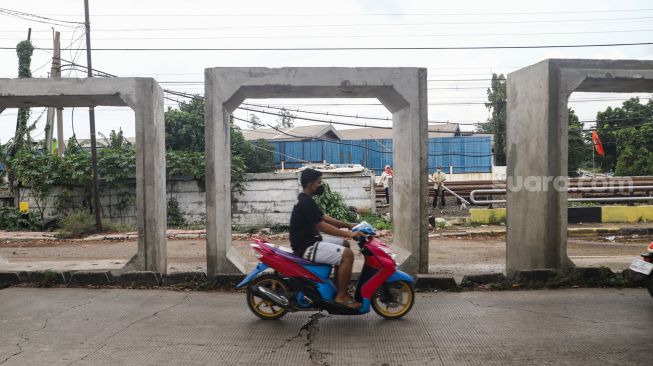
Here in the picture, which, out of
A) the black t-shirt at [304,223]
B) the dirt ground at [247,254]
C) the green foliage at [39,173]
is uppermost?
the green foliage at [39,173]

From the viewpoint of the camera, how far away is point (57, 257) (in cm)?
1177

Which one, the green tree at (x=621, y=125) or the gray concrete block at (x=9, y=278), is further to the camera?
the green tree at (x=621, y=125)

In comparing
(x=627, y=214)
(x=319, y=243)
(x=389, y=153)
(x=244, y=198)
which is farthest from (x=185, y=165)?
(x=389, y=153)

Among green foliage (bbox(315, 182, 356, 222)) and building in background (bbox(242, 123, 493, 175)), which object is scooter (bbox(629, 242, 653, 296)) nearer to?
green foliage (bbox(315, 182, 356, 222))

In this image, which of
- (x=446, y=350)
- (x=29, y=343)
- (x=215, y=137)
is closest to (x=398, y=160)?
(x=215, y=137)

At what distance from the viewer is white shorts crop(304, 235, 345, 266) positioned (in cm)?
580

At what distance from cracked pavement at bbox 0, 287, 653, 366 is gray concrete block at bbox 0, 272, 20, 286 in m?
0.77

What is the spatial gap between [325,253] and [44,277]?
189 inches

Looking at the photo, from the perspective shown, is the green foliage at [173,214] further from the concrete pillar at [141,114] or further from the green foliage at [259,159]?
the green foliage at [259,159]

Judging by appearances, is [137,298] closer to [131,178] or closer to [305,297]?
[305,297]

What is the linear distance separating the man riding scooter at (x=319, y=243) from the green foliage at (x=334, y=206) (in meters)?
9.75

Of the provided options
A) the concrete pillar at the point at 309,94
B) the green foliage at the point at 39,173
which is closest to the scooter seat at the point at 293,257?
the concrete pillar at the point at 309,94

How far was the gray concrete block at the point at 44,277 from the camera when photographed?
26.2 ft

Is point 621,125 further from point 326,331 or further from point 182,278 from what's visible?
point 326,331
